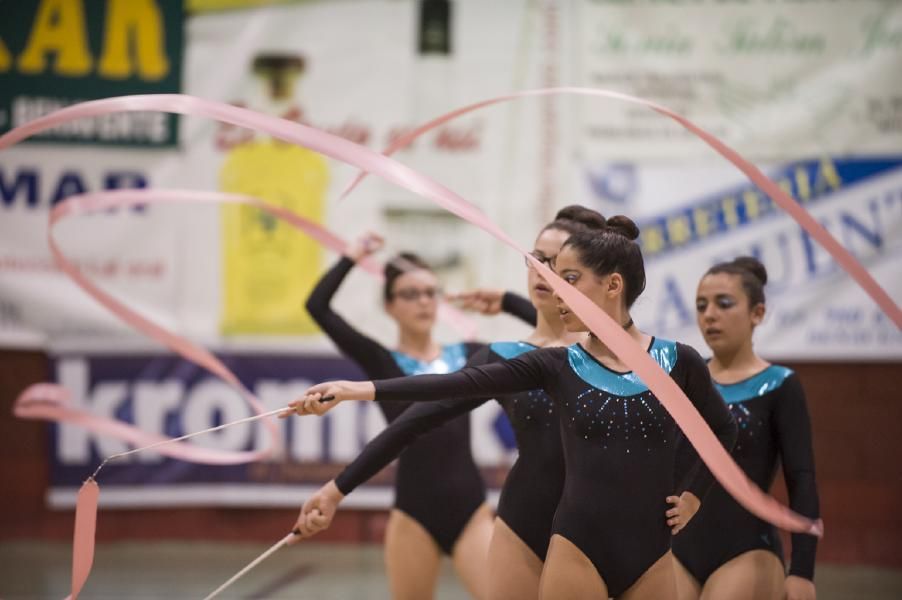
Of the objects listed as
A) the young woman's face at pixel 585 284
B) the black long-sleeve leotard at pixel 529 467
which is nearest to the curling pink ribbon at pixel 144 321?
the black long-sleeve leotard at pixel 529 467

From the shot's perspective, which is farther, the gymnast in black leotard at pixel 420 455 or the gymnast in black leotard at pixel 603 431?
the gymnast in black leotard at pixel 420 455

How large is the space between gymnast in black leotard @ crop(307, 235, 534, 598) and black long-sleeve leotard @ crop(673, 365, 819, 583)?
75 cm

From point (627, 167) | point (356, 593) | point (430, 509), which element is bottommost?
point (356, 593)

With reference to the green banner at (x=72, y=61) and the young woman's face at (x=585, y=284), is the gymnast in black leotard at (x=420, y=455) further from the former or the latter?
the green banner at (x=72, y=61)

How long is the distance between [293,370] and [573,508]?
4574 millimetres

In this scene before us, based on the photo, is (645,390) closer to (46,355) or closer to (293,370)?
(293,370)

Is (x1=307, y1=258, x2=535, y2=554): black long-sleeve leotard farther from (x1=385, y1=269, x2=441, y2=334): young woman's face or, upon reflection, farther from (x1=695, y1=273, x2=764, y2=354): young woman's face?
(x1=695, y1=273, x2=764, y2=354): young woman's face

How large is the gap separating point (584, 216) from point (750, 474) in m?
0.96

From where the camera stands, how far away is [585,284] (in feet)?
8.34

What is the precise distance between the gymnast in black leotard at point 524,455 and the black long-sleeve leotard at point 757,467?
561 mm

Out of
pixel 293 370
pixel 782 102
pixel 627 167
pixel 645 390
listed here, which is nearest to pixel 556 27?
pixel 627 167

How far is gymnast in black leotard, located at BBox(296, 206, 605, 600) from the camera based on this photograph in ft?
9.44

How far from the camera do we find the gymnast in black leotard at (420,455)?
12.0 feet

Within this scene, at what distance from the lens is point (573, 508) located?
2.51m
